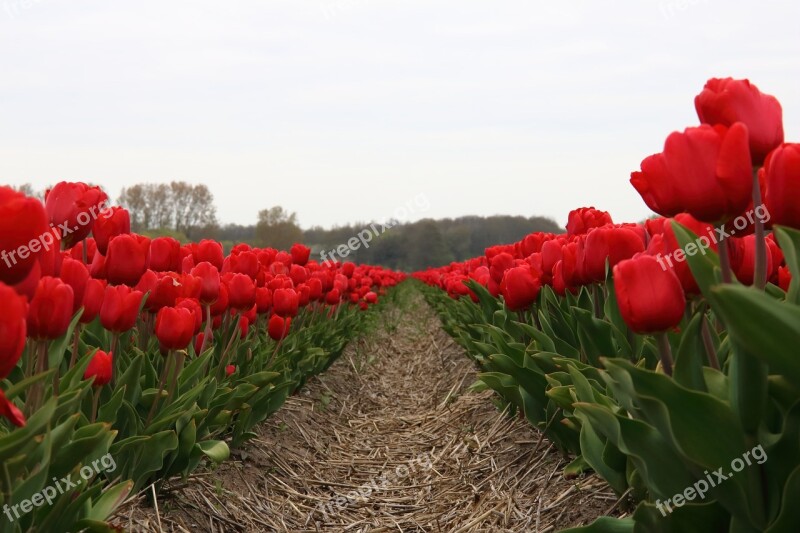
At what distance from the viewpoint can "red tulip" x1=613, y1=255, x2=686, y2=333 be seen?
147cm

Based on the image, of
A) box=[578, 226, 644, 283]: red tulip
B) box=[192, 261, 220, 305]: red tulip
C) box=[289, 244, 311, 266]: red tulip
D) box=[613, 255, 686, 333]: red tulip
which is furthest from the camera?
box=[289, 244, 311, 266]: red tulip

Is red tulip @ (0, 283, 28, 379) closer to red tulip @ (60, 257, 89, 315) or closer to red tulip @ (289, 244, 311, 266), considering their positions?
red tulip @ (60, 257, 89, 315)

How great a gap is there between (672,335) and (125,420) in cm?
199

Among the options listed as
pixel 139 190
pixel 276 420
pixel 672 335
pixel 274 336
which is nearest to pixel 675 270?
pixel 672 335

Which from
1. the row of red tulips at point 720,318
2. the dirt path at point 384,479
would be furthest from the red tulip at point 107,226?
the row of red tulips at point 720,318

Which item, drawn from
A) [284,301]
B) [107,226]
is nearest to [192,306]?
[107,226]

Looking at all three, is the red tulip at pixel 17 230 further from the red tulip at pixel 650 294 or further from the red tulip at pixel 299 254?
the red tulip at pixel 299 254

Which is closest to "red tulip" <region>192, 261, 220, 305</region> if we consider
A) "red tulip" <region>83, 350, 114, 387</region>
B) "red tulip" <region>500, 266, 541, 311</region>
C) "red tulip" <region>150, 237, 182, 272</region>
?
"red tulip" <region>150, 237, 182, 272</region>

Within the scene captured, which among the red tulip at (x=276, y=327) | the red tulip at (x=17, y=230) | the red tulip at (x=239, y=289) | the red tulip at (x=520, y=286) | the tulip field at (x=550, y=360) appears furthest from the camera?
the red tulip at (x=276, y=327)

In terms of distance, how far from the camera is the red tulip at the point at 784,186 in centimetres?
130

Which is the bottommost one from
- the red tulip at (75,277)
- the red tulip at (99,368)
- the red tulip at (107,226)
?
the red tulip at (99,368)

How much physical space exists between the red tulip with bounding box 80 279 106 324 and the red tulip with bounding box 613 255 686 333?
181 cm

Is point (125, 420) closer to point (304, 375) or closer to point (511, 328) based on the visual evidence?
point (511, 328)

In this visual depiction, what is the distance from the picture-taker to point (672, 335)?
2035 millimetres
